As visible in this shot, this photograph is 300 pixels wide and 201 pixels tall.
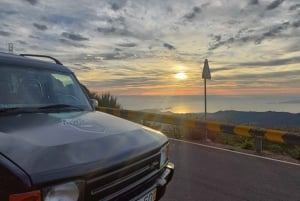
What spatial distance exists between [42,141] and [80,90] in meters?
2.24

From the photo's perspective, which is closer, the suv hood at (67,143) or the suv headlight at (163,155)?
the suv hood at (67,143)

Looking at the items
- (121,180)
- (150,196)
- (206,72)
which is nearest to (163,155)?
(150,196)

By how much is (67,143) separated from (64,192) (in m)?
0.45

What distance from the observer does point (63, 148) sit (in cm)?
282

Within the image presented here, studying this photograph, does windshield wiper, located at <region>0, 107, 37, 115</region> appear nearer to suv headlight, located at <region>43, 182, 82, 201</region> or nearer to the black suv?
the black suv

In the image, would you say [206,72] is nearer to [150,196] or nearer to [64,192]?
[150,196]

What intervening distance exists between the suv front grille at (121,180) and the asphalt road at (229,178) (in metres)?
2.46

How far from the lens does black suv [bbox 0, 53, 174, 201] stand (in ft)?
8.25

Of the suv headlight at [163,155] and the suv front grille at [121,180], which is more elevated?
the suv headlight at [163,155]

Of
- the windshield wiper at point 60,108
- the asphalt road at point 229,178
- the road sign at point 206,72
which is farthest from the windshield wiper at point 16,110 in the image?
the road sign at point 206,72

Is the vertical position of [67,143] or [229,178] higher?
[67,143]

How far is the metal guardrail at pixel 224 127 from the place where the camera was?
10.4m

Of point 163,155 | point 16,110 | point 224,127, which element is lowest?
point 163,155

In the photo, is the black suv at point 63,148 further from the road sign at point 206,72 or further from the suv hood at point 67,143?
the road sign at point 206,72
